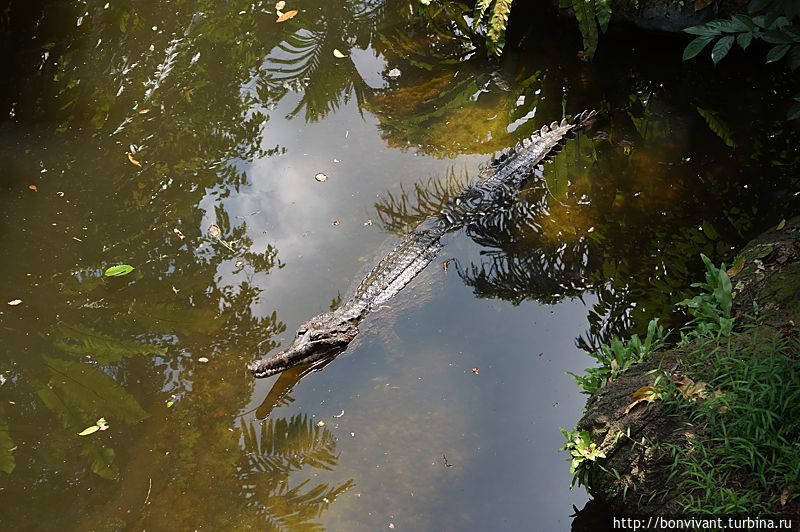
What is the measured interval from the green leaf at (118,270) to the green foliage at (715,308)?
4.01m

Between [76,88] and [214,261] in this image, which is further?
[76,88]

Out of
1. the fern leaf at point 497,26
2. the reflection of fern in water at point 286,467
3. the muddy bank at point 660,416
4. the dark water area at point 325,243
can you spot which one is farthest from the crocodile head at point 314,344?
the fern leaf at point 497,26

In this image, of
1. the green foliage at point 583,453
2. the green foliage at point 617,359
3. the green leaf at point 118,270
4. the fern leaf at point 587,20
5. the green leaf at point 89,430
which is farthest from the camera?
the fern leaf at point 587,20

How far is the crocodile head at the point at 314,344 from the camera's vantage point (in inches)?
186

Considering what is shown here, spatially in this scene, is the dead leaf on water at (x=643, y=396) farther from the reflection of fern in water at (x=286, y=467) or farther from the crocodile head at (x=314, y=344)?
the crocodile head at (x=314, y=344)

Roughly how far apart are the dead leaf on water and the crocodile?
2.06 m

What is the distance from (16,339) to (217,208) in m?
1.85

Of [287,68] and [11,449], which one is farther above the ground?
[287,68]

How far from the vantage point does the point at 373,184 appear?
6250 mm

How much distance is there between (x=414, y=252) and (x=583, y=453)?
2.29 m

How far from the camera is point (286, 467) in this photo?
4309 mm

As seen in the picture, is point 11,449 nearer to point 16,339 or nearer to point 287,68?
point 16,339

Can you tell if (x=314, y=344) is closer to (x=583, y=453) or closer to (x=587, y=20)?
(x=583, y=453)

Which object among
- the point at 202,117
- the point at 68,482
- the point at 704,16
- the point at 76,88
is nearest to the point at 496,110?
the point at 704,16
